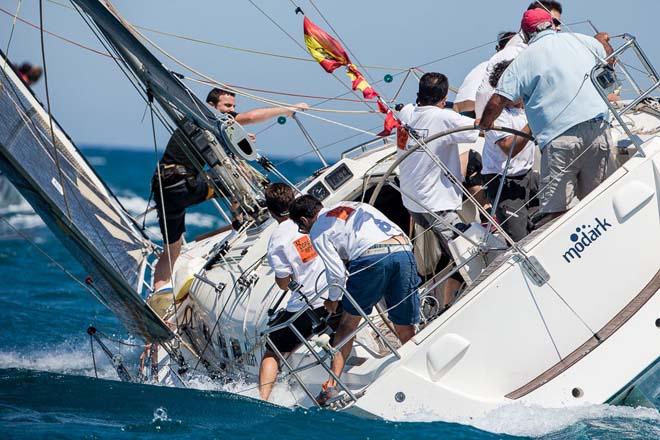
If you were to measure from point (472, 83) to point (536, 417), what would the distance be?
265 centimetres

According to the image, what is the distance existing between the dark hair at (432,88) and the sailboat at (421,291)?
0.61 meters

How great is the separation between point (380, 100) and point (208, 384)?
7.31 feet

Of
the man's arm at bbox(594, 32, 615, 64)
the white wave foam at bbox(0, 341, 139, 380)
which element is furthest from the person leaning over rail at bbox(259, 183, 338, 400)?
the man's arm at bbox(594, 32, 615, 64)

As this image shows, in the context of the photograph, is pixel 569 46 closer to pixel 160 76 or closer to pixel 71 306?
pixel 160 76

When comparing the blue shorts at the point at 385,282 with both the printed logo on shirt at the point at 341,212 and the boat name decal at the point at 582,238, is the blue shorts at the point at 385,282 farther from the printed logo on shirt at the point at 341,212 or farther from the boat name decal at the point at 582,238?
the boat name decal at the point at 582,238

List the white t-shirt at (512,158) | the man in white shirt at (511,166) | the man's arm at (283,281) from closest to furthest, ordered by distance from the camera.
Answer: the man's arm at (283,281) < the man in white shirt at (511,166) < the white t-shirt at (512,158)

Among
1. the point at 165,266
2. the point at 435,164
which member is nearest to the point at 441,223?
the point at 435,164

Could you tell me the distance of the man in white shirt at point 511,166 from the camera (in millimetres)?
6762

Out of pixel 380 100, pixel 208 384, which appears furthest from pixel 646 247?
pixel 208 384

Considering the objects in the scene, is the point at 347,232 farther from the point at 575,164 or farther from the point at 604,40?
the point at 604,40

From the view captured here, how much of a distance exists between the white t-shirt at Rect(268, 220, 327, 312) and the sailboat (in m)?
0.38

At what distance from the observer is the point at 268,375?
21.3ft

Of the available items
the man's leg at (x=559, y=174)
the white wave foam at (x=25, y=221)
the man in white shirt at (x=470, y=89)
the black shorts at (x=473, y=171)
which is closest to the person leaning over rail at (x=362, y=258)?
the man's leg at (x=559, y=174)

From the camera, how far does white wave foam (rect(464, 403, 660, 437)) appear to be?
567cm
